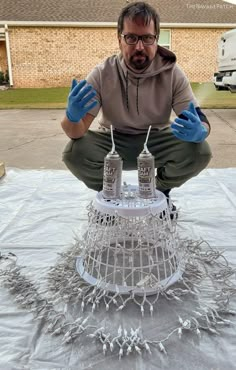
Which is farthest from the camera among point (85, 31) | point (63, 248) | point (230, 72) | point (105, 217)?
point (85, 31)

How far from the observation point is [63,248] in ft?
4.77

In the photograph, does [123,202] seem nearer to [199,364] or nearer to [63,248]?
[63,248]

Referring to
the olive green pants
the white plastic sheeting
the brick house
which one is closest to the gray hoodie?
the olive green pants

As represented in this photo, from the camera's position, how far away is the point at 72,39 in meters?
10.5

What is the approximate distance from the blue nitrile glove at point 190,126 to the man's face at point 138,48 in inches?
11.2

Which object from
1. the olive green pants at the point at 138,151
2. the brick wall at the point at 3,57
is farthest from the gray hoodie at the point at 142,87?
the brick wall at the point at 3,57

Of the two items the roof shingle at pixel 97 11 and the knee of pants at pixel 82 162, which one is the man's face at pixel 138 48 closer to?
the knee of pants at pixel 82 162

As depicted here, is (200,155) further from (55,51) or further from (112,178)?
(55,51)

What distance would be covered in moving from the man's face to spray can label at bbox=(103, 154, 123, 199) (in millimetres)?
446

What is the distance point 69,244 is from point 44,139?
8.35 feet

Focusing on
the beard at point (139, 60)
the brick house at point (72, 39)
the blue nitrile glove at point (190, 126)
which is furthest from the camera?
the brick house at point (72, 39)

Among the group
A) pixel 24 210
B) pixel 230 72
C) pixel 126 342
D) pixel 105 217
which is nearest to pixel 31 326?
pixel 126 342

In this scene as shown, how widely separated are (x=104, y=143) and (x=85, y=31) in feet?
32.8

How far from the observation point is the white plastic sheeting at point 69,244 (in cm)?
91
